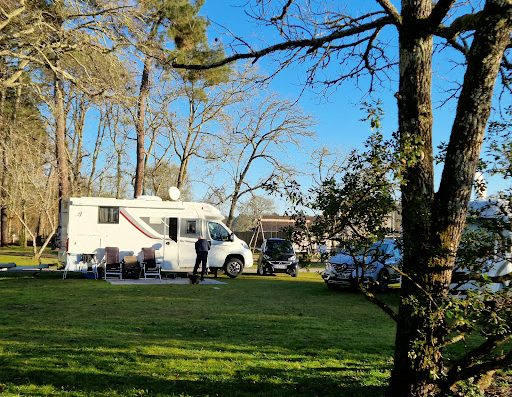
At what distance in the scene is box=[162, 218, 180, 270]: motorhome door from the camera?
59.1ft

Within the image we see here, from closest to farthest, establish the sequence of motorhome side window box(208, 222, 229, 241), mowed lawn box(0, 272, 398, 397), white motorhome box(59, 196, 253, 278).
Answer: mowed lawn box(0, 272, 398, 397) → white motorhome box(59, 196, 253, 278) → motorhome side window box(208, 222, 229, 241)

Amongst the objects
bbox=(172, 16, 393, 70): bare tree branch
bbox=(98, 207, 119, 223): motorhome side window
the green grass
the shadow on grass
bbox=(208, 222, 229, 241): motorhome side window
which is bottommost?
the shadow on grass

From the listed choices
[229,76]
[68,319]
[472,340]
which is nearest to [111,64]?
[68,319]

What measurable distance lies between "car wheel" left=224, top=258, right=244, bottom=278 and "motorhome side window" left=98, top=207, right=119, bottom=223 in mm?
4388

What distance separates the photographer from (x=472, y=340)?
780 cm

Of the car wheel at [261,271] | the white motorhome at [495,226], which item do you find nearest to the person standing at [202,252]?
the car wheel at [261,271]

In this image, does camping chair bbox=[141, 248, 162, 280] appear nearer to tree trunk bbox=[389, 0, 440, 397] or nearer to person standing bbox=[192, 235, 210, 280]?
person standing bbox=[192, 235, 210, 280]

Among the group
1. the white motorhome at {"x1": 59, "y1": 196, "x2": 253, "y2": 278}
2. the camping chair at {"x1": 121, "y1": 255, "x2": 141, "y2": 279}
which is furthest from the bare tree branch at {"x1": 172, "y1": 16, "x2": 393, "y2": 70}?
the white motorhome at {"x1": 59, "y1": 196, "x2": 253, "y2": 278}

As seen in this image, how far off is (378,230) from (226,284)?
1330 centimetres

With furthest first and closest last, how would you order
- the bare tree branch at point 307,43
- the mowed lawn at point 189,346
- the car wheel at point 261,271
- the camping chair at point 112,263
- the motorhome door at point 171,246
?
the car wheel at point 261,271, the motorhome door at point 171,246, the camping chair at point 112,263, the mowed lawn at point 189,346, the bare tree branch at point 307,43

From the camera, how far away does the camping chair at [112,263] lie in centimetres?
1684

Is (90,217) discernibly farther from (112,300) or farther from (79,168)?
(79,168)

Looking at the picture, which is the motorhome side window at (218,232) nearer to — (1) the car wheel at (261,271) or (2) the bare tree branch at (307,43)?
(1) the car wheel at (261,271)

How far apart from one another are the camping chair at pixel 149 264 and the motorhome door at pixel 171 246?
52 centimetres
